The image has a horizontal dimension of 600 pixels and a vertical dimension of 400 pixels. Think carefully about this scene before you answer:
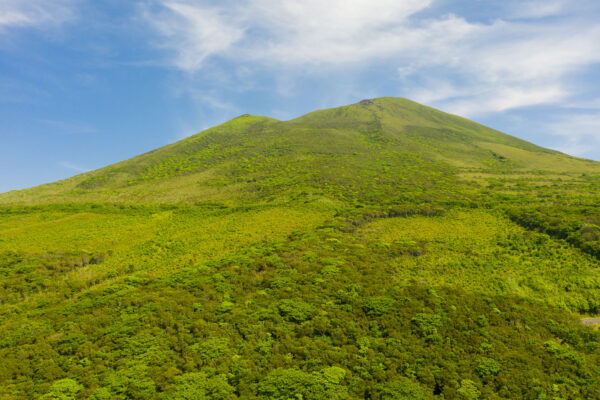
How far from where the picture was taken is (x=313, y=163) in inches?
4013

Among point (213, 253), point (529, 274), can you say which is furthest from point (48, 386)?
point (529, 274)

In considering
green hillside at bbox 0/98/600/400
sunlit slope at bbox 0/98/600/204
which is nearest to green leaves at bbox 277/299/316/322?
green hillside at bbox 0/98/600/400

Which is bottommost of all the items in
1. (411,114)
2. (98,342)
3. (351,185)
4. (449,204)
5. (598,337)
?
(598,337)

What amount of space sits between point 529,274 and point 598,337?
10.9 meters

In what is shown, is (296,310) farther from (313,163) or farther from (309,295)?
(313,163)

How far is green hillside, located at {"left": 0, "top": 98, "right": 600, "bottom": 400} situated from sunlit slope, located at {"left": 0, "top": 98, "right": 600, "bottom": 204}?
683 centimetres

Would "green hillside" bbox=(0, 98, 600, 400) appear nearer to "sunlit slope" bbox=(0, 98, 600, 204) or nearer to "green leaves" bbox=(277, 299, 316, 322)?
"green leaves" bbox=(277, 299, 316, 322)

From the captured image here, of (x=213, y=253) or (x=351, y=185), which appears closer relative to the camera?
(x=213, y=253)

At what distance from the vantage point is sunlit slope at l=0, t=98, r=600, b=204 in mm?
80500

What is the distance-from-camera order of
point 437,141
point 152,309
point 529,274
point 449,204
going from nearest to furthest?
point 152,309 < point 529,274 < point 449,204 < point 437,141

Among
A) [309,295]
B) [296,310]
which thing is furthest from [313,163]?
[296,310]

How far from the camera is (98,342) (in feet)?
65.5

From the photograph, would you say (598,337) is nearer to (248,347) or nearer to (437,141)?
(248,347)

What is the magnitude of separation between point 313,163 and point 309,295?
78988mm
